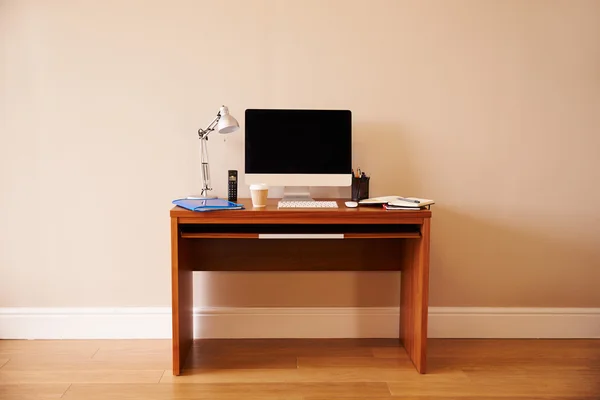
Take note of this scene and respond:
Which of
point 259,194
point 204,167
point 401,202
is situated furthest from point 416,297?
point 204,167

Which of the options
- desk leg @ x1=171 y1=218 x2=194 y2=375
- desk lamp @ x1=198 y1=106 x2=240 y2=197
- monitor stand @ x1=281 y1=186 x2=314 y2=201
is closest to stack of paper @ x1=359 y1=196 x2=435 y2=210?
monitor stand @ x1=281 y1=186 x2=314 y2=201

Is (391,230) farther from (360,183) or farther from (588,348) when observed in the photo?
(588,348)

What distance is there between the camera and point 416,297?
2.56 meters

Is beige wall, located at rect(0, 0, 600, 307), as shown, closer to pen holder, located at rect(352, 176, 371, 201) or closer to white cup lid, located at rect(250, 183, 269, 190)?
pen holder, located at rect(352, 176, 371, 201)

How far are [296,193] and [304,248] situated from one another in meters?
0.29

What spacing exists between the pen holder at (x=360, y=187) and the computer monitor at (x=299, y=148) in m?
0.04

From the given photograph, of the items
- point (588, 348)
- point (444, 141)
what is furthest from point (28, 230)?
point (588, 348)

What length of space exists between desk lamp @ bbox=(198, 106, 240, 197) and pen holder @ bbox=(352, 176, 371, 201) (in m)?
0.63

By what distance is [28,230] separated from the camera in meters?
2.84

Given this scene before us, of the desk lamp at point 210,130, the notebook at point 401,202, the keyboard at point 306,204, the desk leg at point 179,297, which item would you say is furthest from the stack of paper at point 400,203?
the desk leg at point 179,297

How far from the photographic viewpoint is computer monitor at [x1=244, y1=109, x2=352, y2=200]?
268cm

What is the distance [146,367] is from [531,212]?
2.11m

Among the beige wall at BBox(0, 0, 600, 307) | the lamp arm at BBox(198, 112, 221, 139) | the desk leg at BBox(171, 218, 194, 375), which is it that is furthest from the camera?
the beige wall at BBox(0, 0, 600, 307)

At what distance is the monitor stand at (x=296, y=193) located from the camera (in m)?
2.73
